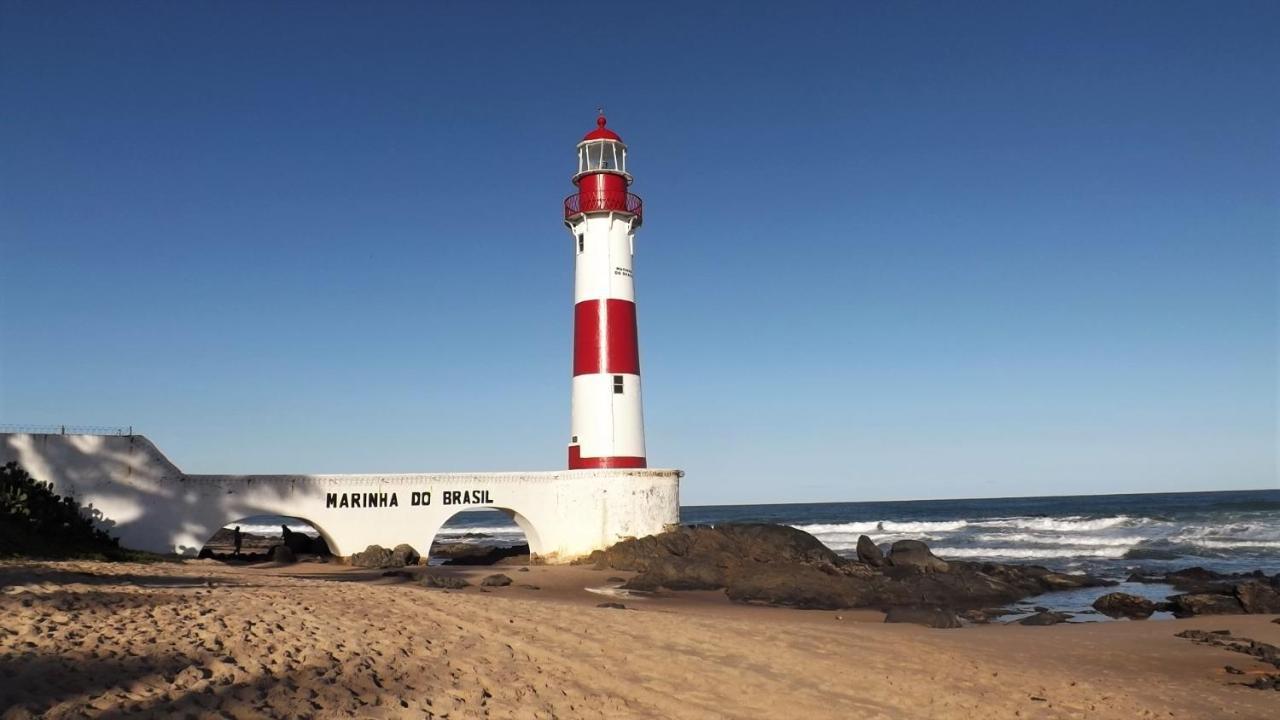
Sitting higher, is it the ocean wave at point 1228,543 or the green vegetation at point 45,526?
the green vegetation at point 45,526

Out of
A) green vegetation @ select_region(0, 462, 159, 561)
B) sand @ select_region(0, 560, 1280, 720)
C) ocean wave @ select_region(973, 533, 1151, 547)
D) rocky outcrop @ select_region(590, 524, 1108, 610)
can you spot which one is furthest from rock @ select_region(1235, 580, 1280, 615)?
green vegetation @ select_region(0, 462, 159, 561)

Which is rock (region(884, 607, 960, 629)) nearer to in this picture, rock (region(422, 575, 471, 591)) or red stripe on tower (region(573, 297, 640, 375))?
rock (region(422, 575, 471, 591))

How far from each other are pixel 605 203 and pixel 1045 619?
1513 cm

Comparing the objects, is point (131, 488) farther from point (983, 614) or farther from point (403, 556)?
point (983, 614)

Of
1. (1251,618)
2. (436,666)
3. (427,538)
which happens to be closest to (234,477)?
(427,538)

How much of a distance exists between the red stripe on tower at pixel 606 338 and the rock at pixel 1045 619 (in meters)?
11.8

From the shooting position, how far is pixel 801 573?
69.1 feet

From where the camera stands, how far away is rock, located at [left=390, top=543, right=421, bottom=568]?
2220 cm

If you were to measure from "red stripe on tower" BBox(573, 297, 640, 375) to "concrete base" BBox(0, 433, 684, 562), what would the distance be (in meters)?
2.94

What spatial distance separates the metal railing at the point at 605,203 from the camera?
81.7ft

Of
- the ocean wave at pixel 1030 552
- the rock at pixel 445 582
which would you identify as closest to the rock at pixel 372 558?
the rock at pixel 445 582

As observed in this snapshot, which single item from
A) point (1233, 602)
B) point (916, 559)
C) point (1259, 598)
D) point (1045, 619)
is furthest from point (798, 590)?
point (1259, 598)

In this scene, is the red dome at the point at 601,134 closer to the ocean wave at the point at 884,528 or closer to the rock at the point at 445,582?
the rock at the point at 445,582

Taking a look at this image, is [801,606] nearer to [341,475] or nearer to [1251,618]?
[1251,618]
